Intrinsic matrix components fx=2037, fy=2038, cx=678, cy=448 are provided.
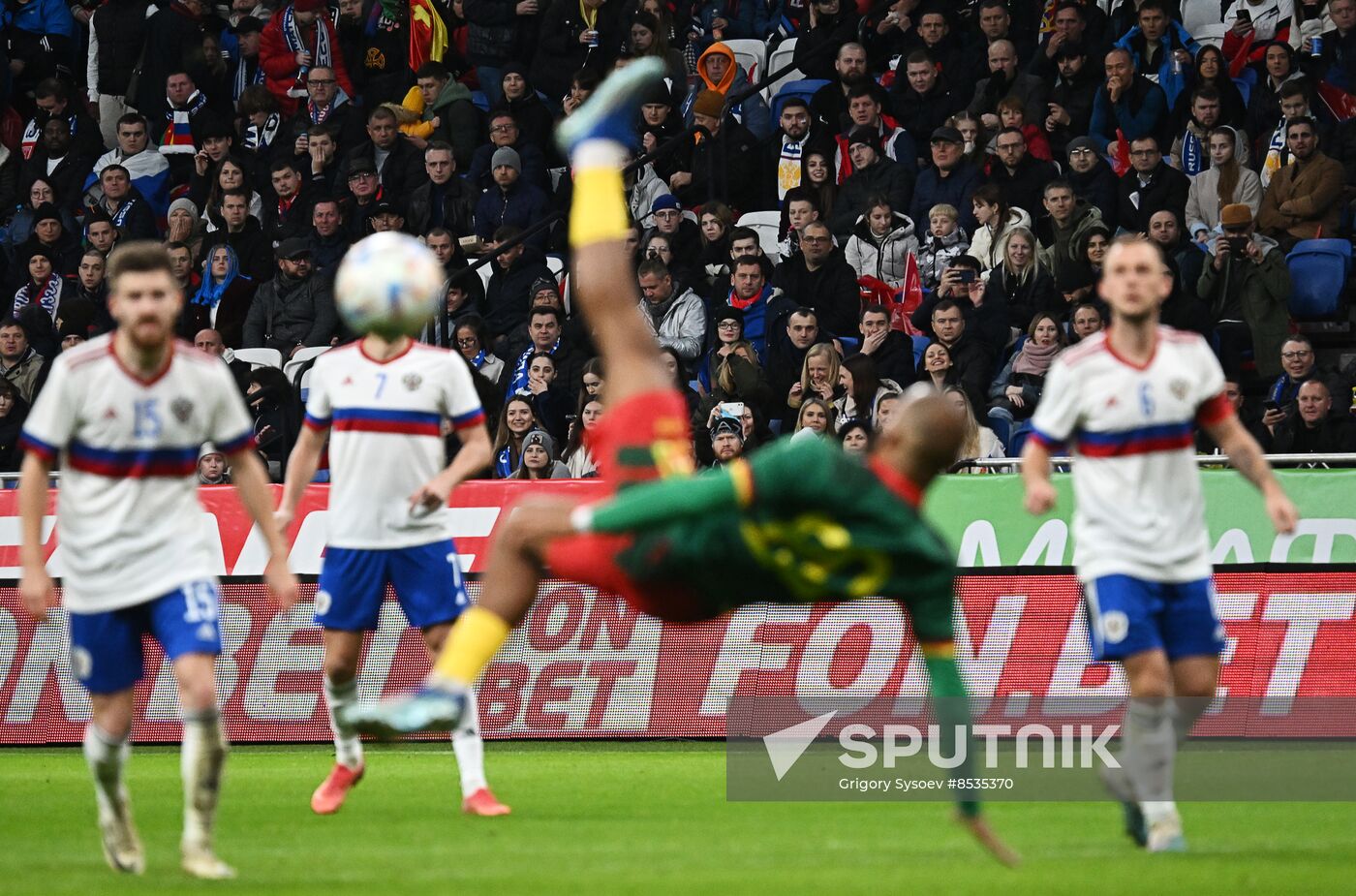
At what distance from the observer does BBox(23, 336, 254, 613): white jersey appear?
7871 millimetres

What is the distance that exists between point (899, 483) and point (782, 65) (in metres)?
14.8

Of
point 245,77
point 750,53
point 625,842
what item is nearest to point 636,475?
point 625,842

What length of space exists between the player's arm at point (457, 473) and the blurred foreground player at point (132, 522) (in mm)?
1808

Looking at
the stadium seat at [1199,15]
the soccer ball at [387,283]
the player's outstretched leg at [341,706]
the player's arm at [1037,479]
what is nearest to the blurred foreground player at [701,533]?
the player's arm at [1037,479]

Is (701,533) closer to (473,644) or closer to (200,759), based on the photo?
(473,644)

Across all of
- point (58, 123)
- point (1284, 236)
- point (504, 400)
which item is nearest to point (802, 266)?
point (504, 400)

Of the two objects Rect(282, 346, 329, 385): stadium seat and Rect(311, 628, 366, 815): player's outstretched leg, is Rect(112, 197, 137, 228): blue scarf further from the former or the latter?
Rect(311, 628, 366, 815): player's outstretched leg

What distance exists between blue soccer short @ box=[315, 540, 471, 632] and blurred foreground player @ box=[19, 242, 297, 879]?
2.09 m

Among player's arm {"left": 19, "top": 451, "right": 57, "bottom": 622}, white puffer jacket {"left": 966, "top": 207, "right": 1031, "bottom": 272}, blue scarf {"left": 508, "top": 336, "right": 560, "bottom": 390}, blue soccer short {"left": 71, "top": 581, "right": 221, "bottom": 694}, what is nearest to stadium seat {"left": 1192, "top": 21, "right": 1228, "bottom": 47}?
white puffer jacket {"left": 966, "top": 207, "right": 1031, "bottom": 272}

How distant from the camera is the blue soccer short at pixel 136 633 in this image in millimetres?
7809

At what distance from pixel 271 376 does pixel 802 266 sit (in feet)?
15.7

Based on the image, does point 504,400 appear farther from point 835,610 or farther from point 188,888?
point 188,888

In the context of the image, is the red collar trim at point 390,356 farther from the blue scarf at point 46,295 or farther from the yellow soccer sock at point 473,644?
the blue scarf at point 46,295

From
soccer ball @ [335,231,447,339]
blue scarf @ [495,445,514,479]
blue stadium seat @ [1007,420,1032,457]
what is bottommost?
blue scarf @ [495,445,514,479]
